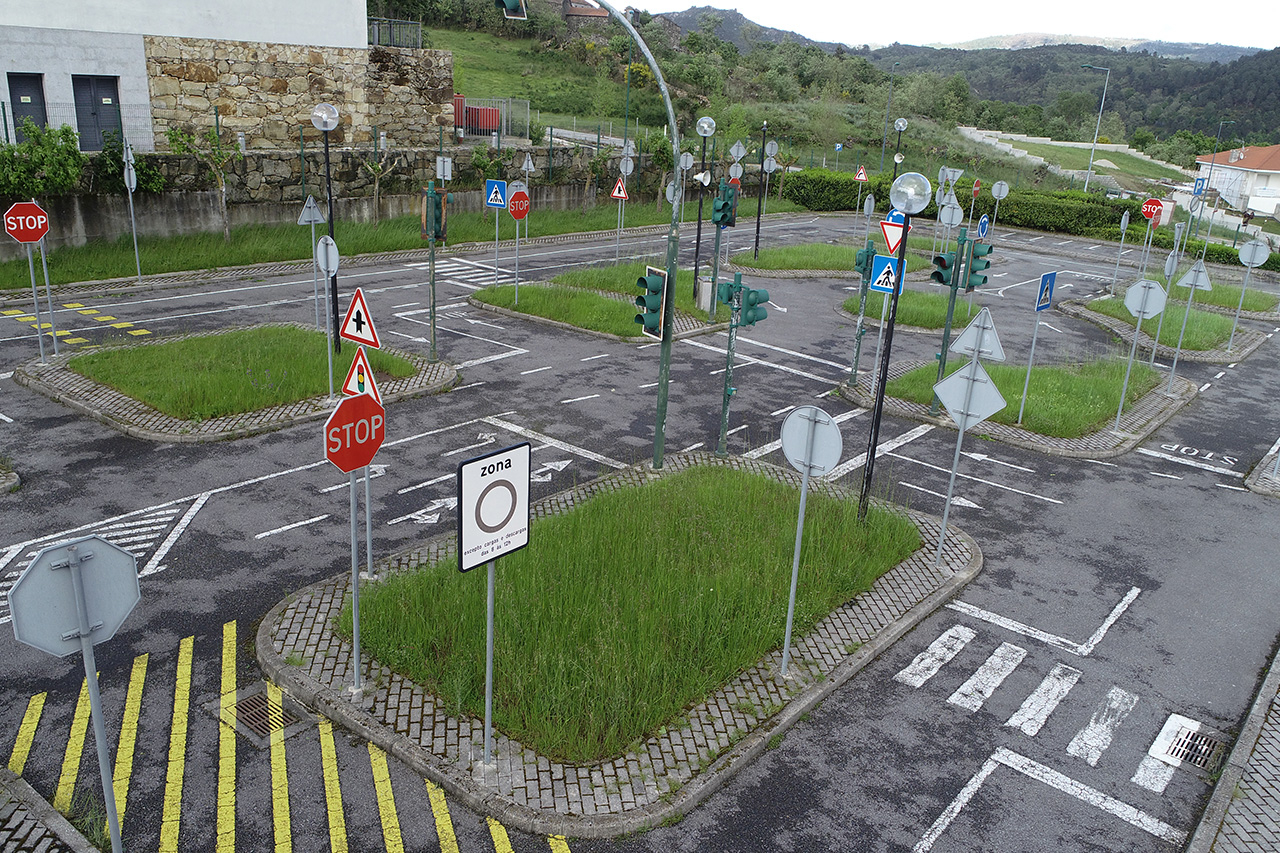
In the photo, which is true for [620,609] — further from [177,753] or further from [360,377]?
[177,753]

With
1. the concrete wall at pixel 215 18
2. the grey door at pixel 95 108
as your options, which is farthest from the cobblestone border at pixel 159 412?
the concrete wall at pixel 215 18

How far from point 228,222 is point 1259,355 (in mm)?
28315

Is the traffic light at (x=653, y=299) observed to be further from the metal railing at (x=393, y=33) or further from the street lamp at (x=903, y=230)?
the metal railing at (x=393, y=33)

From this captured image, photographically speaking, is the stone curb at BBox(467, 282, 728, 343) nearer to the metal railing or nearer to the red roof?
the metal railing

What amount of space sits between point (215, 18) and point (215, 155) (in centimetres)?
686

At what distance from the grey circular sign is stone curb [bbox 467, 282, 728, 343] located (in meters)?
12.8

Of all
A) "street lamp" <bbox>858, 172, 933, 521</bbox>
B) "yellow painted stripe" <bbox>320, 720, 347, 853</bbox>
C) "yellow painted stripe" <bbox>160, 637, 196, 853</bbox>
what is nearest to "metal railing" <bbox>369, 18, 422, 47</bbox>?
"street lamp" <bbox>858, 172, 933, 521</bbox>

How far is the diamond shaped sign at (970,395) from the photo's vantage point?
443 inches

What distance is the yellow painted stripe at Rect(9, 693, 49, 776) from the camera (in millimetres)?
7543

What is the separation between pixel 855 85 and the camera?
292ft

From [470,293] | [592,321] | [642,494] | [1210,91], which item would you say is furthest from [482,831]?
[1210,91]

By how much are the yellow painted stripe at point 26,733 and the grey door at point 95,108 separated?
24.5m

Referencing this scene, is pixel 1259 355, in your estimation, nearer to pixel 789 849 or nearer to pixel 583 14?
pixel 789 849

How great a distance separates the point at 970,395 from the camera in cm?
1134
